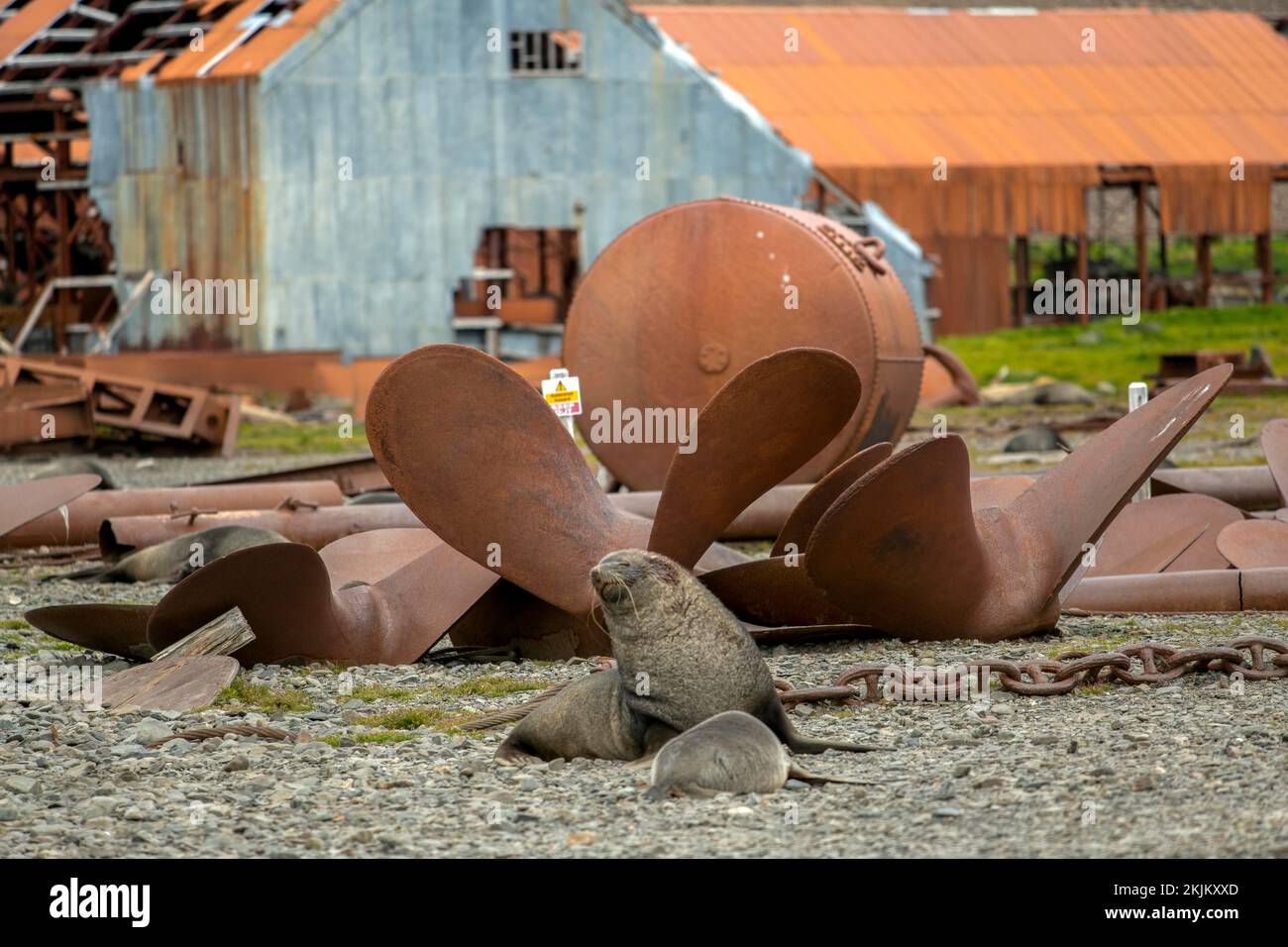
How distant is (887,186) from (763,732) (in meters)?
26.3

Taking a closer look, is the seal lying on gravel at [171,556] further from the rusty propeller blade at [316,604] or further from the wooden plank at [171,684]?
the wooden plank at [171,684]

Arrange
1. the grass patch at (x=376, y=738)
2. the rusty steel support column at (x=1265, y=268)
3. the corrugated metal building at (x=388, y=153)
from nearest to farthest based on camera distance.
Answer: the grass patch at (x=376, y=738), the corrugated metal building at (x=388, y=153), the rusty steel support column at (x=1265, y=268)

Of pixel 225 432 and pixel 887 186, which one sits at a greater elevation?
pixel 887 186

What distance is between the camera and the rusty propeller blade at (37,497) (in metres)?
10.4

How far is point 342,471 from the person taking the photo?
12.9 metres

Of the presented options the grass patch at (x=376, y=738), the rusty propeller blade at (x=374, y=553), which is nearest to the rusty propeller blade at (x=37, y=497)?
the rusty propeller blade at (x=374, y=553)

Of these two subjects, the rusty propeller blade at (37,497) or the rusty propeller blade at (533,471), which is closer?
the rusty propeller blade at (533,471)

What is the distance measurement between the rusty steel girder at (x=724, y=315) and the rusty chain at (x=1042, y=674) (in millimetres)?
5138

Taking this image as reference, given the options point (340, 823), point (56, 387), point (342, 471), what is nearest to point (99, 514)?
point (342, 471)

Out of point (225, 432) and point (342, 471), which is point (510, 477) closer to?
point (342, 471)

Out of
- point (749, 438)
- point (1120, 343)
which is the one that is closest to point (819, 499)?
point (749, 438)

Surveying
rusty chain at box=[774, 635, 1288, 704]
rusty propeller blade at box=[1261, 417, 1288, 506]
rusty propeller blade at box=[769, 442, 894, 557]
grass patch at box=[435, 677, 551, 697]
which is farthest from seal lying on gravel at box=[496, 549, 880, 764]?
rusty propeller blade at box=[1261, 417, 1288, 506]

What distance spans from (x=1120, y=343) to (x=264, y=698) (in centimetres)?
2449

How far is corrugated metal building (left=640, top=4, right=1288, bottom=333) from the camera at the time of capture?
31.3 meters
